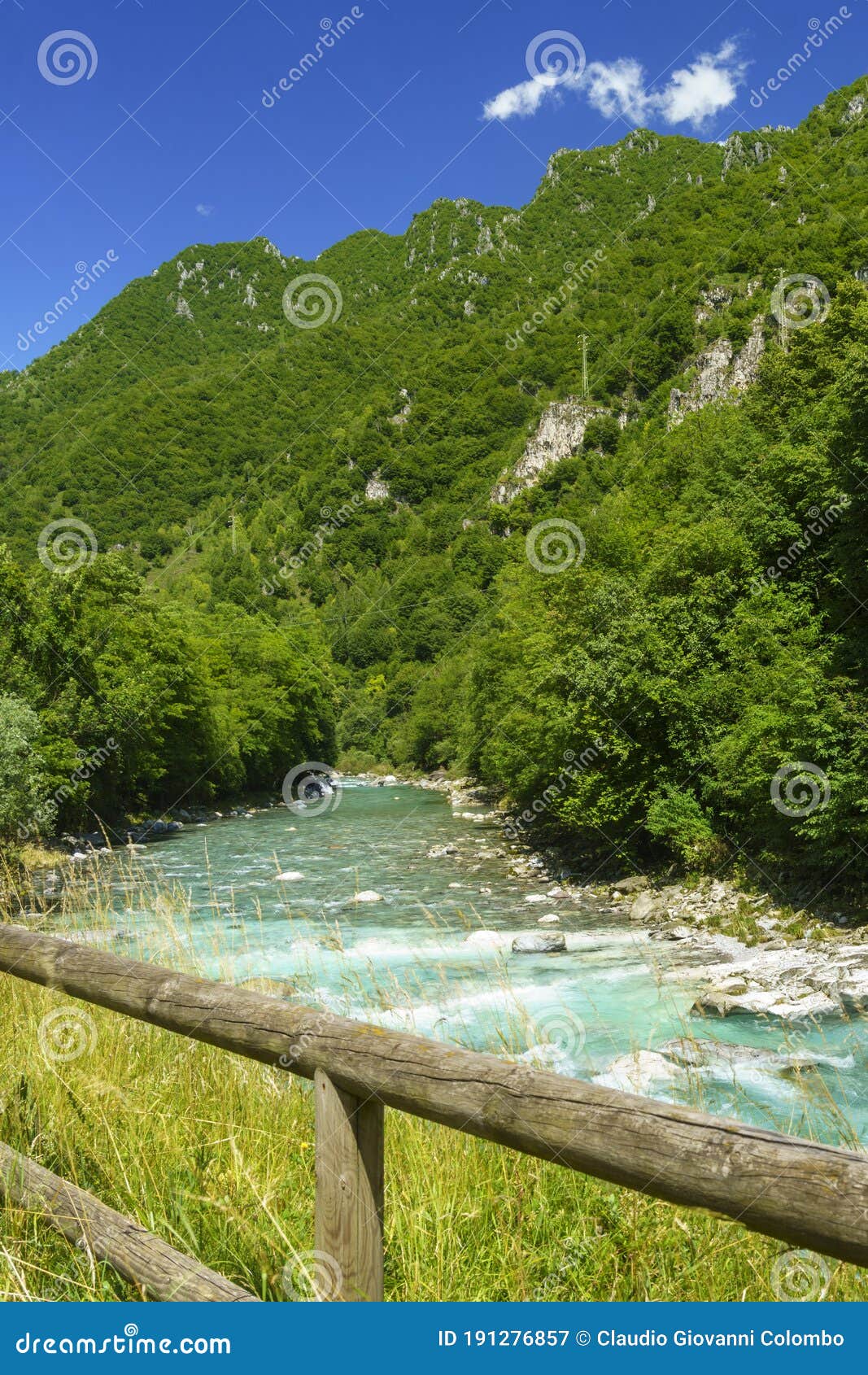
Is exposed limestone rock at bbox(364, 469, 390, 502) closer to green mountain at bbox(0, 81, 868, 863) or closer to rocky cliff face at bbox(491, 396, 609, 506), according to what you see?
green mountain at bbox(0, 81, 868, 863)

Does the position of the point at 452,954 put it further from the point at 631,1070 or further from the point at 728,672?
the point at 728,672

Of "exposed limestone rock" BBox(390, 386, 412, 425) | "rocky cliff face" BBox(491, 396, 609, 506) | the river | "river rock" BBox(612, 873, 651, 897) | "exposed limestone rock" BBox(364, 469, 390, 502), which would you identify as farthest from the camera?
"exposed limestone rock" BBox(364, 469, 390, 502)

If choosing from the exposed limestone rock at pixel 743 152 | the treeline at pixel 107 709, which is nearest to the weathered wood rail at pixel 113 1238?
the treeline at pixel 107 709

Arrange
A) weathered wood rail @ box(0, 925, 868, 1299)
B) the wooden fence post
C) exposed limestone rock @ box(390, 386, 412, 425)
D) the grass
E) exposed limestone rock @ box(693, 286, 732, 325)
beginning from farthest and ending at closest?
exposed limestone rock @ box(390, 386, 412, 425) → exposed limestone rock @ box(693, 286, 732, 325) → the grass → the wooden fence post → weathered wood rail @ box(0, 925, 868, 1299)

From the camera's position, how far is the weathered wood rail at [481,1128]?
1.62 m

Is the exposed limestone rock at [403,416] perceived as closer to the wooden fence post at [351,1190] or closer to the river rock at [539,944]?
the river rock at [539,944]

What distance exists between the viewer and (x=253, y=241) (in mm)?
150250

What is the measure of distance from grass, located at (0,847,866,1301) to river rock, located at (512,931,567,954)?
41.8 ft

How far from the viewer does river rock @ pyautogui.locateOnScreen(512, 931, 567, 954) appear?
16438mm

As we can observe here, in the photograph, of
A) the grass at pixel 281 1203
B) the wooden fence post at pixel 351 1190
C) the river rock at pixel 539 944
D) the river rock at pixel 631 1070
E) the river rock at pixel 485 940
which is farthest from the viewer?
the river rock at pixel 539 944

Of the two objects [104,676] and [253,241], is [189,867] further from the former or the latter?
[253,241]

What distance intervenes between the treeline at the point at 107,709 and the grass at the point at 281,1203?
21668mm

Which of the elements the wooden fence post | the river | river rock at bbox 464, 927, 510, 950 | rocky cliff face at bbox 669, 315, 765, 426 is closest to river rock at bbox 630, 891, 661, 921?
the river

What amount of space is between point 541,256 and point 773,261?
61258 mm
